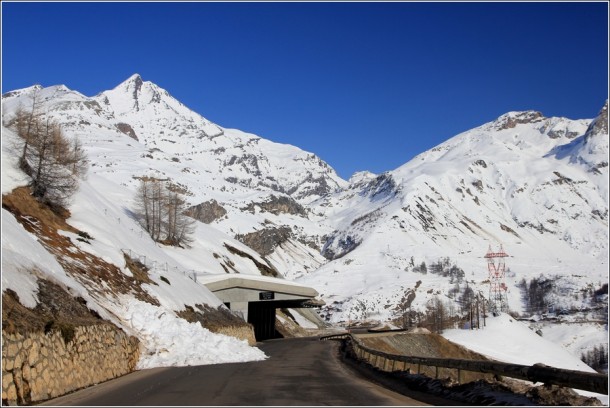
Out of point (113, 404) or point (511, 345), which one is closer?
point (113, 404)

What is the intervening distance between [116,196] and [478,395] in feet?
326

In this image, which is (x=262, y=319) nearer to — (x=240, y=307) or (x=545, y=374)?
(x=240, y=307)

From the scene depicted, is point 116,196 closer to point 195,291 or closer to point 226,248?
point 226,248

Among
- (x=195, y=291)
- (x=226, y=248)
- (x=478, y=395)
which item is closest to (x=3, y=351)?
(x=478, y=395)

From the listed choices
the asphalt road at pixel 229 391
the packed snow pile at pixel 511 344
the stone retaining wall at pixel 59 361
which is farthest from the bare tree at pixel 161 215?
the asphalt road at pixel 229 391

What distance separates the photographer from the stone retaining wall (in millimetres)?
13438

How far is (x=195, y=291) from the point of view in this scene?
150ft

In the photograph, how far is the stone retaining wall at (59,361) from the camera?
13.4 meters

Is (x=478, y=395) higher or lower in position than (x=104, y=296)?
lower

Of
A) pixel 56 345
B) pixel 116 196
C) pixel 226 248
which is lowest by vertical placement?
pixel 56 345

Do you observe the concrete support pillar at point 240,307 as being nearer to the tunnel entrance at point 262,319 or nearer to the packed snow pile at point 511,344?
the tunnel entrance at point 262,319

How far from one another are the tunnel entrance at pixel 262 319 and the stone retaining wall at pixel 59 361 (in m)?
56.2

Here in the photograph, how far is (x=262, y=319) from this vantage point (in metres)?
80.6

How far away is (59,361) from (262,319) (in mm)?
65552
